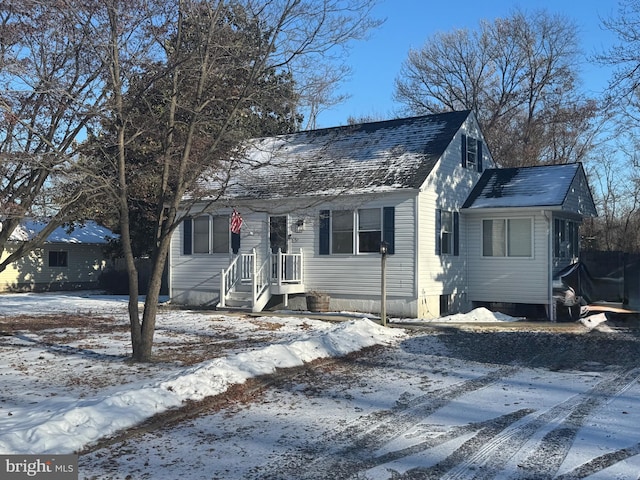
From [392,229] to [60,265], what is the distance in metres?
20.5

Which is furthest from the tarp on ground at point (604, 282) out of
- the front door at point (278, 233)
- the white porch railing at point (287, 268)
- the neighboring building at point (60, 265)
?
the neighboring building at point (60, 265)

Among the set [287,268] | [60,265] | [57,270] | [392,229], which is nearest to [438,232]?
[392,229]

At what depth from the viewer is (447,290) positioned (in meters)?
18.0

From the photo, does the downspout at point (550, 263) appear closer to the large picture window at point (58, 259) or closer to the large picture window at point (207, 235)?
the large picture window at point (207, 235)

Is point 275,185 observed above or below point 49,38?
below

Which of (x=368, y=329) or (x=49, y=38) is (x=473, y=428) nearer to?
(x=368, y=329)

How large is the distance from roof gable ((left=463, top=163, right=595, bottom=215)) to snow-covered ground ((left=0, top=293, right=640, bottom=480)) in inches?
290

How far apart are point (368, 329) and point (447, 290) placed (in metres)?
5.64

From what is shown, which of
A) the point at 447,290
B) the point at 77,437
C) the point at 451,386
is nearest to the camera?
the point at 77,437

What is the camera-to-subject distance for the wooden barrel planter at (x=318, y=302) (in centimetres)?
1781

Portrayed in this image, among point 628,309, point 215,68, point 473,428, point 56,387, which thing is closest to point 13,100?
point 215,68

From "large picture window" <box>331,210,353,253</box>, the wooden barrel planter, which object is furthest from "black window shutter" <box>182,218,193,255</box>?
"large picture window" <box>331,210,353,253</box>

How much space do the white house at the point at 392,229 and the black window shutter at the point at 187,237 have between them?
51 mm

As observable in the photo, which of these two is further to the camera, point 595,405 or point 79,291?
point 79,291
